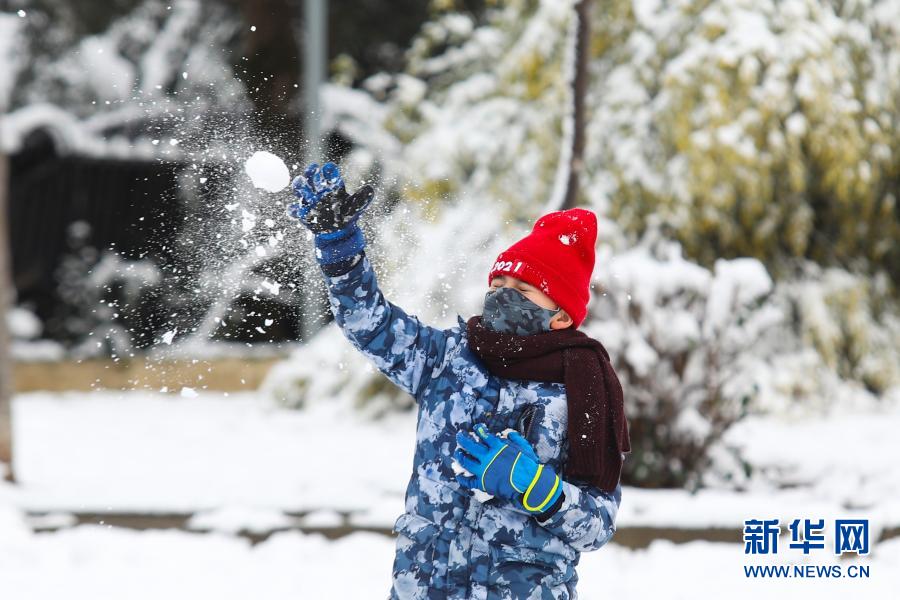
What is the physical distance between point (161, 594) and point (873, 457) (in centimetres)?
377

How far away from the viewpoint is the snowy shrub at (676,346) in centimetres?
436

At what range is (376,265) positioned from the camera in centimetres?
246

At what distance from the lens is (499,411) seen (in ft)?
6.01

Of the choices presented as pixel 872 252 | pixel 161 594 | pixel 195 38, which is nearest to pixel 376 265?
pixel 161 594

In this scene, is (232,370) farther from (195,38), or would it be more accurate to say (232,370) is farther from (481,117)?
(195,38)

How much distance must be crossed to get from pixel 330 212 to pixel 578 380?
574mm

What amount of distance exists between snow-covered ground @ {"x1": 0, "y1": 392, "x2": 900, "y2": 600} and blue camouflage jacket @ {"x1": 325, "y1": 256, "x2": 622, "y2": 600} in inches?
66.8

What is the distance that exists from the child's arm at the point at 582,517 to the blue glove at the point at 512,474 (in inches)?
1.1

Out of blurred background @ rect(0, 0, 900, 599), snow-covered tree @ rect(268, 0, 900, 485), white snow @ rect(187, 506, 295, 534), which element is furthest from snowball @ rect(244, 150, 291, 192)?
snow-covered tree @ rect(268, 0, 900, 485)

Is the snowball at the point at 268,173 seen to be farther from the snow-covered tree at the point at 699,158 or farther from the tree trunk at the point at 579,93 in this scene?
the snow-covered tree at the point at 699,158

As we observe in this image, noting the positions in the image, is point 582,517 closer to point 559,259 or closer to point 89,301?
→ point 559,259

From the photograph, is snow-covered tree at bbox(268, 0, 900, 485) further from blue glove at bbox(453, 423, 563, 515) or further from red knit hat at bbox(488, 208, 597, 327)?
blue glove at bbox(453, 423, 563, 515)

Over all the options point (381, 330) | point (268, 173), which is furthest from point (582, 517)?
point (268, 173)

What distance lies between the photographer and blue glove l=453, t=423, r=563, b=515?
167 cm
